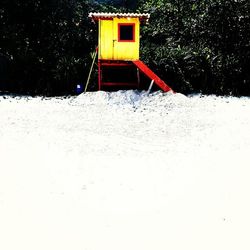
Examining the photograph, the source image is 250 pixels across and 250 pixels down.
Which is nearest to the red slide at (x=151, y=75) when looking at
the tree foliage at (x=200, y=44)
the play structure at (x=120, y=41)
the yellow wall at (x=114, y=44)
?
the play structure at (x=120, y=41)

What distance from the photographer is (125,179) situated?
6.77 meters

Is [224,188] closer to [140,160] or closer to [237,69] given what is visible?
[140,160]

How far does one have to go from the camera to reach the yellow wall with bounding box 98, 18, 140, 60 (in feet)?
44.9

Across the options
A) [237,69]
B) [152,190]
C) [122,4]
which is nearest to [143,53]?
[237,69]

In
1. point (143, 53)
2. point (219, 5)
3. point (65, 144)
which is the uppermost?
point (219, 5)

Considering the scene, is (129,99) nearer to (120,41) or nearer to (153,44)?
(120,41)

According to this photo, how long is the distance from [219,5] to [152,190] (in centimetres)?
1185

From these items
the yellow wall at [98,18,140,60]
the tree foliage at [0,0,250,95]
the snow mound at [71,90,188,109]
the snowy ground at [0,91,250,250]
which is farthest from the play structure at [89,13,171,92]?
the snowy ground at [0,91,250,250]

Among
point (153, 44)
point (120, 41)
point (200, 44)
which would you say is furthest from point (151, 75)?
point (200, 44)

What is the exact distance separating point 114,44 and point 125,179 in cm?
774

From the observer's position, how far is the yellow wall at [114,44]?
13.7 metres

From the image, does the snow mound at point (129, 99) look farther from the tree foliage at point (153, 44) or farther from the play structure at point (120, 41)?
the tree foliage at point (153, 44)

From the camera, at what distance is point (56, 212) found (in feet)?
18.1

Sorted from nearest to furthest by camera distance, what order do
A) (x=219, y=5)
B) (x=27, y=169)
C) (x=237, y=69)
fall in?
(x=27, y=169) → (x=237, y=69) → (x=219, y=5)
